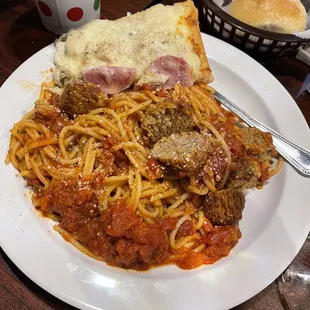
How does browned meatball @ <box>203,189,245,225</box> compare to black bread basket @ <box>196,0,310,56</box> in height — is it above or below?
below

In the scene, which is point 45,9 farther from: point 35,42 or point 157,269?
point 157,269

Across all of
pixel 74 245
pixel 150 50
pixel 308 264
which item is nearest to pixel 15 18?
pixel 150 50

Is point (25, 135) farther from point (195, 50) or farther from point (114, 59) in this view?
point (195, 50)

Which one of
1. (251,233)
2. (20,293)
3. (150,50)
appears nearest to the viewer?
(20,293)

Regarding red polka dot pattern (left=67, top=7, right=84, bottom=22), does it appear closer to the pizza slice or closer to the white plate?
the pizza slice

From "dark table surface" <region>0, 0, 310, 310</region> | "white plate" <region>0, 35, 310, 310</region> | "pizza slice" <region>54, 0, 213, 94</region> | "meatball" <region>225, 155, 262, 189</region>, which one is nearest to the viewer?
"white plate" <region>0, 35, 310, 310</region>

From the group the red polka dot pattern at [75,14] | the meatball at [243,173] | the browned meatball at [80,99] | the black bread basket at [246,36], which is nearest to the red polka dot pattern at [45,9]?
the red polka dot pattern at [75,14]

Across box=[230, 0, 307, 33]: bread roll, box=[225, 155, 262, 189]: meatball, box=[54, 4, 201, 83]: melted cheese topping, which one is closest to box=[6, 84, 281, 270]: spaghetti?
box=[225, 155, 262, 189]: meatball

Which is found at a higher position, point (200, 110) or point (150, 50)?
point (150, 50)
